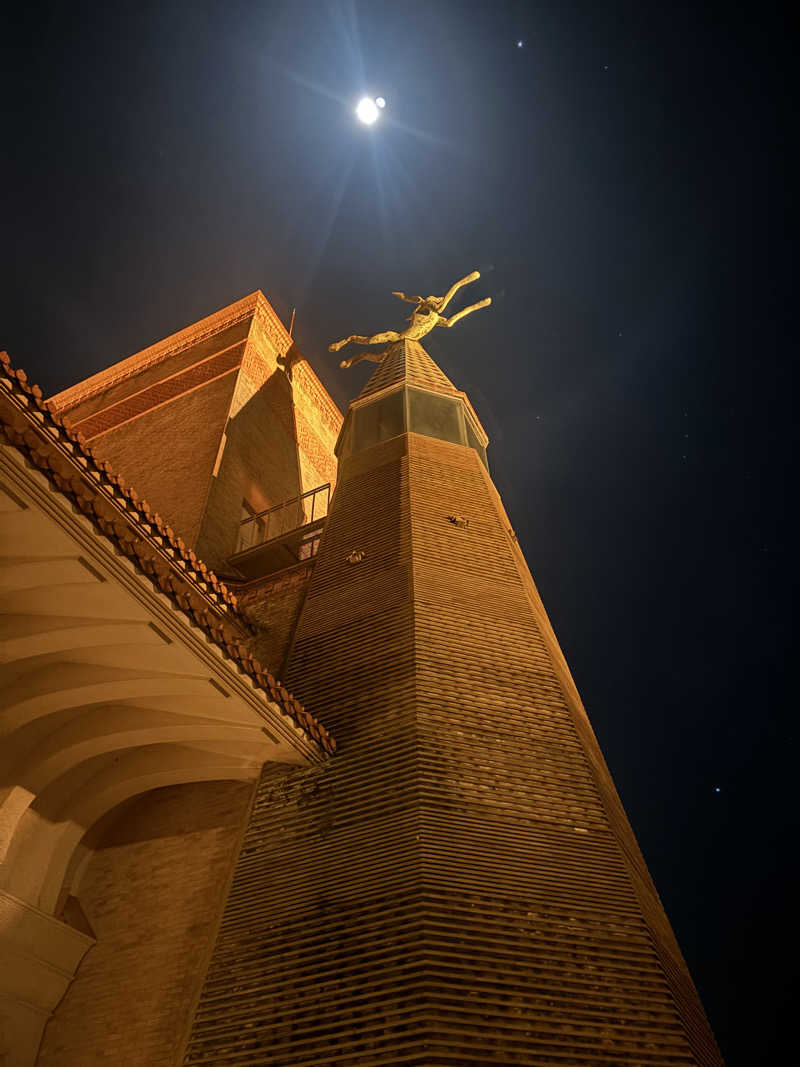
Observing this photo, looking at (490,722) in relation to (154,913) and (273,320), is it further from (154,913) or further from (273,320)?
(273,320)

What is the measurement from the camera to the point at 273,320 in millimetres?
16234

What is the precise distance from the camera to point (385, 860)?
16.9 feet

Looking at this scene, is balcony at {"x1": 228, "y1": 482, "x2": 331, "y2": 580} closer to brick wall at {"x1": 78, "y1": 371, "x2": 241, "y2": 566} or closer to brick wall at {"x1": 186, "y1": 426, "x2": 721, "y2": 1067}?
brick wall at {"x1": 78, "y1": 371, "x2": 241, "y2": 566}

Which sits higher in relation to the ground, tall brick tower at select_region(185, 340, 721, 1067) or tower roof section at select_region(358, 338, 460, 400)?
tower roof section at select_region(358, 338, 460, 400)

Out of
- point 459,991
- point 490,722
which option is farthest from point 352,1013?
point 490,722

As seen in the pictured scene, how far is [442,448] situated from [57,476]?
6842mm

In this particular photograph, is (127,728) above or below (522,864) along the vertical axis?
above

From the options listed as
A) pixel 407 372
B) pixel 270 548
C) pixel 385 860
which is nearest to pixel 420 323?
pixel 407 372

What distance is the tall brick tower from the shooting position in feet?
14.1

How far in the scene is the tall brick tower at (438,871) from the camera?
14.1ft

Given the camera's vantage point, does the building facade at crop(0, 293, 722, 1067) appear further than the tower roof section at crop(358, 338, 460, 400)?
No

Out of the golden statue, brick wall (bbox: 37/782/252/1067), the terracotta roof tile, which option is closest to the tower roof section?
the golden statue

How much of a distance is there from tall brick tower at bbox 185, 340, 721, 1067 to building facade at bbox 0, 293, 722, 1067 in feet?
0.06

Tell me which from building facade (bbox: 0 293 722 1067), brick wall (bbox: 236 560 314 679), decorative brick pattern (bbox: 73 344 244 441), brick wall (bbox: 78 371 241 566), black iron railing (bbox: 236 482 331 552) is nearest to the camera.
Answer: building facade (bbox: 0 293 722 1067)
